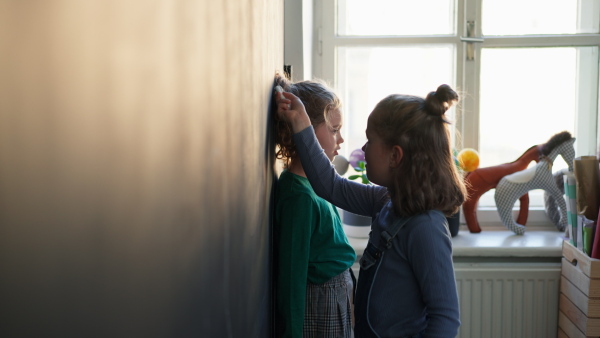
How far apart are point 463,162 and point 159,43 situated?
2.08 metres

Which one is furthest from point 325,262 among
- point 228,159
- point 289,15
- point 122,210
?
point 122,210

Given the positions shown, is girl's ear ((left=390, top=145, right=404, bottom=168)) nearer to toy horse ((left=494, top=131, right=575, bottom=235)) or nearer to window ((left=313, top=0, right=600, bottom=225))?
toy horse ((left=494, top=131, right=575, bottom=235))

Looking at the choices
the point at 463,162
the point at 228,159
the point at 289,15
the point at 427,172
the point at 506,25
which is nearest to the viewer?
the point at 228,159

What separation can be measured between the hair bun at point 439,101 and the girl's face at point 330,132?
275 millimetres

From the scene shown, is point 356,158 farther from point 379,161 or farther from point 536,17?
point 379,161

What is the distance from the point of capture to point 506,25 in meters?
2.43

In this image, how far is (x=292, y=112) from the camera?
1094 mm

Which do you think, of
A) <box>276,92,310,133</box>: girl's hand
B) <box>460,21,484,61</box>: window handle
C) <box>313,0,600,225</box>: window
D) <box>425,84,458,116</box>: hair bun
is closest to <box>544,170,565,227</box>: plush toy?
<box>313,0,600,225</box>: window

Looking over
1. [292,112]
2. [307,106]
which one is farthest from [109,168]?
[307,106]

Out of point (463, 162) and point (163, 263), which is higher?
point (163, 263)

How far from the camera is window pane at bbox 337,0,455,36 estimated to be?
2447 mm

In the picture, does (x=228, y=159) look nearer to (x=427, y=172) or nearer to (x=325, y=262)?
(x=427, y=172)

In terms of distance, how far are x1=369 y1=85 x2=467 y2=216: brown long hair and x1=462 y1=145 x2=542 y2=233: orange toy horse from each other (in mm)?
1239

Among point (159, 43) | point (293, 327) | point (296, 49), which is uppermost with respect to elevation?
point (296, 49)
